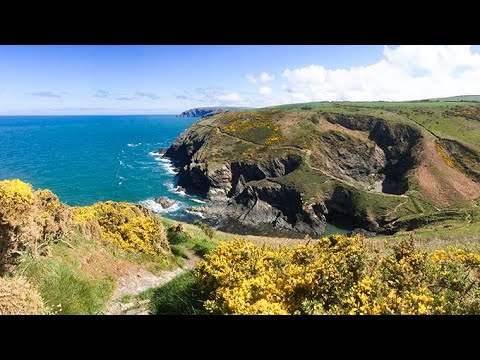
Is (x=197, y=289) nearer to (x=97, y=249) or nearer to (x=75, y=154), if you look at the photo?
(x=97, y=249)

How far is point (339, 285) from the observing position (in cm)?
616

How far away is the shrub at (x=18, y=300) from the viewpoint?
545 cm

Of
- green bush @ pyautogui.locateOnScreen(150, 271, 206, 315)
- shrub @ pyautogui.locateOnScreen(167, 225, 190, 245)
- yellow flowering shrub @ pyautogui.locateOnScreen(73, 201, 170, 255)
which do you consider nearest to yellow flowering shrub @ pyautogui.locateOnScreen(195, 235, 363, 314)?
green bush @ pyautogui.locateOnScreen(150, 271, 206, 315)

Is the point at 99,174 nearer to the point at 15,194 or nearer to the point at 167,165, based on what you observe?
the point at 167,165

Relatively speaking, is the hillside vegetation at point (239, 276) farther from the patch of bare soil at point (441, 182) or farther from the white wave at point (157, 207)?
the patch of bare soil at point (441, 182)

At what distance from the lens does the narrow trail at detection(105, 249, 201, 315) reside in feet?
30.6

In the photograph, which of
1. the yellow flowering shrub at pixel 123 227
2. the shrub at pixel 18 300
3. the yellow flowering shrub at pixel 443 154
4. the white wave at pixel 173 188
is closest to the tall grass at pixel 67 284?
the shrub at pixel 18 300

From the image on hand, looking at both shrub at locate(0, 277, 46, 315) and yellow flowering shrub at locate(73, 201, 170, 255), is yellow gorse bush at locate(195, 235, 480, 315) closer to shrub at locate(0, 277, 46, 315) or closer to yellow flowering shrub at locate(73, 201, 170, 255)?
shrub at locate(0, 277, 46, 315)

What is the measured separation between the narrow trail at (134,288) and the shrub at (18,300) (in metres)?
2.67

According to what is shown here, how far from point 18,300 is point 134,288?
22.0ft

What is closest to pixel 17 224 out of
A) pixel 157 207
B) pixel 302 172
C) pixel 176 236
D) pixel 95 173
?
pixel 176 236

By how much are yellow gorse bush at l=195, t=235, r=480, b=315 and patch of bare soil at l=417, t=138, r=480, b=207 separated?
7774cm
